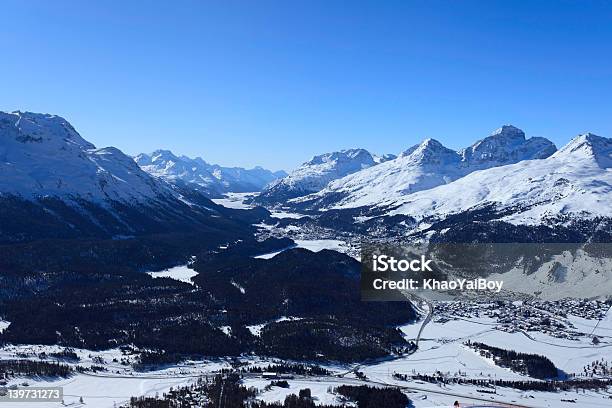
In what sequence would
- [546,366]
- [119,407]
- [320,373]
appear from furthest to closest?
[546,366] < [320,373] < [119,407]

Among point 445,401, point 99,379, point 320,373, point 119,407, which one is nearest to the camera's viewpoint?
point 119,407

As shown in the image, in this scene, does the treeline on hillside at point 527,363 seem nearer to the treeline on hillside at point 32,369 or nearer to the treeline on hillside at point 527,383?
the treeline on hillside at point 527,383

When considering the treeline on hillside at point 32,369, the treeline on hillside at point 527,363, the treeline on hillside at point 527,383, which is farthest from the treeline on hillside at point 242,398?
the treeline on hillside at point 527,363

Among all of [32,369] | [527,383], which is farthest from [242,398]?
[527,383]

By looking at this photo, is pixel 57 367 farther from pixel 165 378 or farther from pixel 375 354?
pixel 375 354

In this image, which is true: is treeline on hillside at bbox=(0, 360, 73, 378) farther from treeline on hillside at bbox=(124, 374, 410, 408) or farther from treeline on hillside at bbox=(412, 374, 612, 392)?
treeline on hillside at bbox=(412, 374, 612, 392)

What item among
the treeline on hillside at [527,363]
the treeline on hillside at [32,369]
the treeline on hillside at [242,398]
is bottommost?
the treeline on hillside at [32,369]

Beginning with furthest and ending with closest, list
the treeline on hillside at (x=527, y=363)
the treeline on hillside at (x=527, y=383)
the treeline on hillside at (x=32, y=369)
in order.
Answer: the treeline on hillside at (x=527, y=363), the treeline on hillside at (x=527, y=383), the treeline on hillside at (x=32, y=369)

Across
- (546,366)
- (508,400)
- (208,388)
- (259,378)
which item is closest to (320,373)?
(259,378)

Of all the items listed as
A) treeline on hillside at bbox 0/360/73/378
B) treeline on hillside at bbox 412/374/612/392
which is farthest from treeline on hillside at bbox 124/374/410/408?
treeline on hillside at bbox 0/360/73/378
